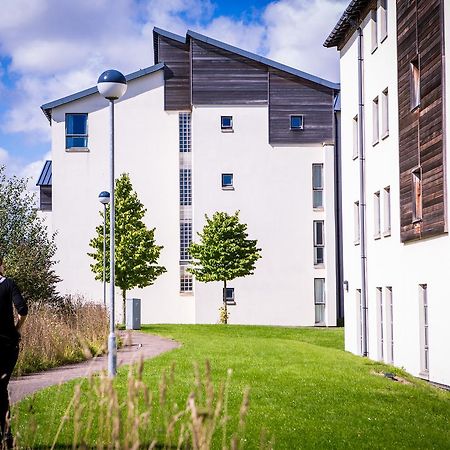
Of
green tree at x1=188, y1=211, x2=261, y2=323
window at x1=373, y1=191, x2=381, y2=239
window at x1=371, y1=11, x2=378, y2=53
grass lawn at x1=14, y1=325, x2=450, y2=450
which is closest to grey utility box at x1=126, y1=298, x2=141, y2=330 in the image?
green tree at x1=188, y1=211, x2=261, y2=323

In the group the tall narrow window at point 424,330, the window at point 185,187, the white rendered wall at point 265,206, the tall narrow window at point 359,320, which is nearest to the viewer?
the tall narrow window at point 424,330

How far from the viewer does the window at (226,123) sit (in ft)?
157

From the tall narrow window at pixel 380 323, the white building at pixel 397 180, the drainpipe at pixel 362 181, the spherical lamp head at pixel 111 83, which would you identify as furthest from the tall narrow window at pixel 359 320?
the spherical lamp head at pixel 111 83

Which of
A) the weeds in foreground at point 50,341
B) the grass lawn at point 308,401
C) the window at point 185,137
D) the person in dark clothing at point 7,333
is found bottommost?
the grass lawn at point 308,401

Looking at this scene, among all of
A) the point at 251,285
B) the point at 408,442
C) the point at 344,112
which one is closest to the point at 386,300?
the point at 344,112

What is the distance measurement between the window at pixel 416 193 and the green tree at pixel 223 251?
21684mm

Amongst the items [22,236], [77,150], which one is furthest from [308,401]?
[77,150]

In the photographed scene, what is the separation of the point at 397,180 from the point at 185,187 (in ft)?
86.1

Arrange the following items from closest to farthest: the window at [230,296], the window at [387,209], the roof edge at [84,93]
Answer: the window at [387,209]
the window at [230,296]
the roof edge at [84,93]

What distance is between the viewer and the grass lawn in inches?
410

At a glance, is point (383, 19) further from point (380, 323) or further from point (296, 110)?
point (296, 110)

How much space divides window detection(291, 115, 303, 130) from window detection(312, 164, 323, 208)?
2190mm

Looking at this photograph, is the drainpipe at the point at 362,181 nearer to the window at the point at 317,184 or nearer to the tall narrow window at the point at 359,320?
the tall narrow window at the point at 359,320

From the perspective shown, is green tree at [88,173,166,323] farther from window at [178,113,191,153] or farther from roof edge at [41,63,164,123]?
roof edge at [41,63,164,123]
